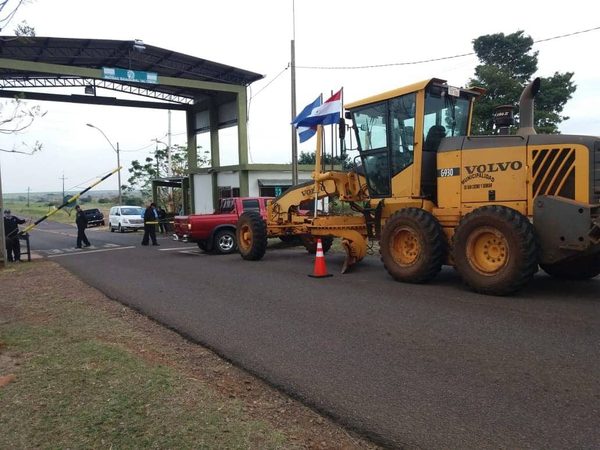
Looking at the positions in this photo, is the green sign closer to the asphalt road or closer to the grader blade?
the asphalt road

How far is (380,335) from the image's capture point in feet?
19.4

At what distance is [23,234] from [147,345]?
12009 millimetres

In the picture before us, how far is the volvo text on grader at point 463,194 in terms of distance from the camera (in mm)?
7301

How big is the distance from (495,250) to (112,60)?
24.0m

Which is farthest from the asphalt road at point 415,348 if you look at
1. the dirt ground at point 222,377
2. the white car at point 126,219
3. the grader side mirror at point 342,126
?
the white car at point 126,219

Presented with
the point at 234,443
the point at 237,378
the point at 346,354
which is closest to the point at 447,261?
the point at 346,354

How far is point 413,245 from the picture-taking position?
908 centimetres

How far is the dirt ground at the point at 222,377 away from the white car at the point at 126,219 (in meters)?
24.4

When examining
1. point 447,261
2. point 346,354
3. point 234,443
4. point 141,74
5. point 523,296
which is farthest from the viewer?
point 141,74

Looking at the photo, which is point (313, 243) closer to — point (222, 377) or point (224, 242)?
point (224, 242)

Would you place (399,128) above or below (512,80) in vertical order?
below

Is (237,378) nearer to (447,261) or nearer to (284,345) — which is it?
(284,345)

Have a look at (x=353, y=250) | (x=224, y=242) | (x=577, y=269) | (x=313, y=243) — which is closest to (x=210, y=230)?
(x=224, y=242)

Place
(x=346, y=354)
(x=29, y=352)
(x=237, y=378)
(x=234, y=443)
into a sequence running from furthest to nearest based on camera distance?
(x=29, y=352) < (x=346, y=354) < (x=237, y=378) < (x=234, y=443)
